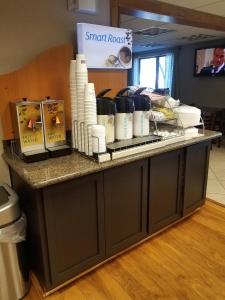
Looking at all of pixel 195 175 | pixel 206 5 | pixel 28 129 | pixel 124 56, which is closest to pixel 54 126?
pixel 28 129

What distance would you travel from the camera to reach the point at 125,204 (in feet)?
5.65

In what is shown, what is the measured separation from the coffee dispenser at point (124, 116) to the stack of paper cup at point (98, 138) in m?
0.24

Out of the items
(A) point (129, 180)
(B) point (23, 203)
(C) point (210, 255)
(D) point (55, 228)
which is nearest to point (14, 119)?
(B) point (23, 203)

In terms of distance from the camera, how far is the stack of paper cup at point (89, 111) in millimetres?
1486

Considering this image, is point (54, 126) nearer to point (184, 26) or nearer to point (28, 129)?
point (28, 129)

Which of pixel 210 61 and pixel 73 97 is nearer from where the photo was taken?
pixel 73 97

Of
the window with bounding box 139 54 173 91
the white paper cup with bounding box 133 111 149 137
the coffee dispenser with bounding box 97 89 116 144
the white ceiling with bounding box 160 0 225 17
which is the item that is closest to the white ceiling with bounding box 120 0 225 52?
the white ceiling with bounding box 160 0 225 17

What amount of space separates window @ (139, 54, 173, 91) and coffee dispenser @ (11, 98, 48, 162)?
224 inches

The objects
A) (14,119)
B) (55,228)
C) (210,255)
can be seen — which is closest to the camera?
(55,228)

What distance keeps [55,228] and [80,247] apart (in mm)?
259

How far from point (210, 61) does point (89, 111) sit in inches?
192

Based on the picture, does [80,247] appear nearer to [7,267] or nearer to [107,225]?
[107,225]

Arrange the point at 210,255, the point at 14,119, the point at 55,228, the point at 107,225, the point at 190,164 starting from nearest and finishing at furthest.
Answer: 1. the point at 55,228
2. the point at 14,119
3. the point at 107,225
4. the point at 210,255
5. the point at 190,164

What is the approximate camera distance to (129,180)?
1.69m
